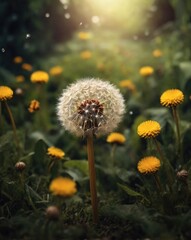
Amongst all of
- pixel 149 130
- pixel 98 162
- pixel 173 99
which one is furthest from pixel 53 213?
pixel 98 162

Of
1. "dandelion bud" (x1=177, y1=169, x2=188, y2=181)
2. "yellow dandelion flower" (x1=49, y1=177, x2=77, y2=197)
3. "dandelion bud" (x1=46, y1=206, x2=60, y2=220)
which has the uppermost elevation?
"dandelion bud" (x1=177, y1=169, x2=188, y2=181)

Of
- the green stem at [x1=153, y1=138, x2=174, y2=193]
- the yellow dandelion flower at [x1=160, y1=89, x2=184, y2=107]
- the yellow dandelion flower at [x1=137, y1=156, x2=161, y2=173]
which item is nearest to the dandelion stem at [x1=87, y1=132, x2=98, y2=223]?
A: the yellow dandelion flower at [x1=137, y1=156, x2=161, y2=173]

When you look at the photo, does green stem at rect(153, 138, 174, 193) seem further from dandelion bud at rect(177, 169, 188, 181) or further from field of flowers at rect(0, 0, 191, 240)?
dandelion bud at rect(177, 169, 188, 181)

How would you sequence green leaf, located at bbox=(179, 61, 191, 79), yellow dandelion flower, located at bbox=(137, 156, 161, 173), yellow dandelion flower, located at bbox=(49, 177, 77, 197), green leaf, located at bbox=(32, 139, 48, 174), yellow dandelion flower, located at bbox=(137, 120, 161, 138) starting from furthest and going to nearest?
1. green leaf, located at bbox=(179, 61, 191, 79)
2. green leaf, located at bbox=(32, 139, 48, 174)
3. yellow dandelion flower, located at bbox=(137, 120, 161, 138)
4. yellow dandelion flower, located at bbox=(137, 156, 161, 173)
5. yellow dandelion flower, located at bbox=(49, 177, 77, 197)

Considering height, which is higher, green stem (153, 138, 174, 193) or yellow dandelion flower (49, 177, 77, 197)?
green stem (153, 138, 174, 193)

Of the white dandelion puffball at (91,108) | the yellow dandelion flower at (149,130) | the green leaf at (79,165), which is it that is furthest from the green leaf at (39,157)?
the yellow dandelion flower at (149,130)

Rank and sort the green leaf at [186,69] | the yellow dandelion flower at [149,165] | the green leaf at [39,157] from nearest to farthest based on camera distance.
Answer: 1. the yellow dandelion flower at [149,165]
2. the green leaf at [39,157]
3. the green leaf at [186,69]

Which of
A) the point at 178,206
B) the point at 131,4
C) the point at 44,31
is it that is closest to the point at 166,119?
the point at 178,206

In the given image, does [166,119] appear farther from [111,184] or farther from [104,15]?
[104,15]

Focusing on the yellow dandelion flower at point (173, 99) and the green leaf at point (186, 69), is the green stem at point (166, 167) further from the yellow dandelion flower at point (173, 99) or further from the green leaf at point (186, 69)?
the green leaf at point (186, 69)

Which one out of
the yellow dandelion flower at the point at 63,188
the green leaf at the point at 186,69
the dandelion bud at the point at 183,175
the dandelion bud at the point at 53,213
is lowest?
the dandelion bud at the point at 53,213
